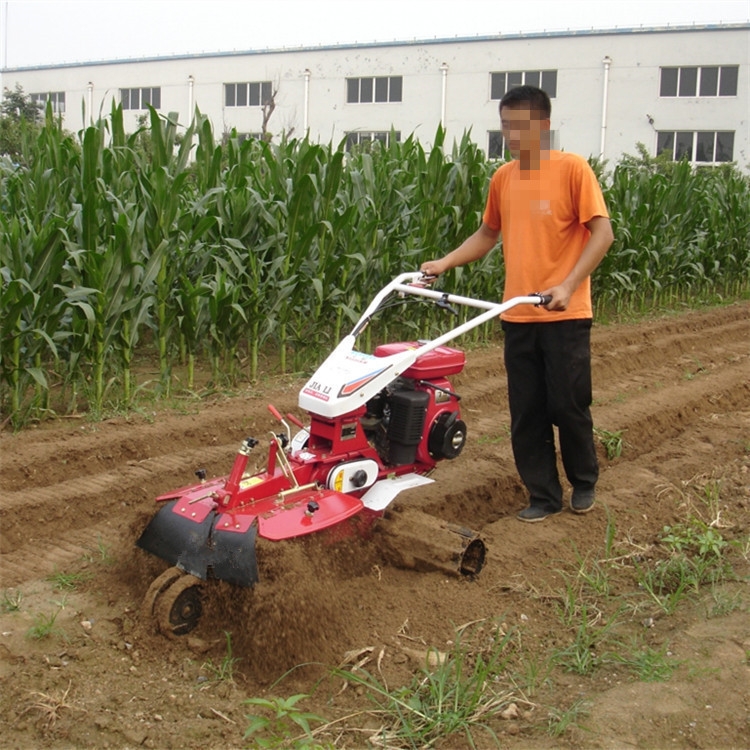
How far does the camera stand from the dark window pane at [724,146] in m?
33.5

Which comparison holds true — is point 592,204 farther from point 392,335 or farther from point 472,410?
point 392,335

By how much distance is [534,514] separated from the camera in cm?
468

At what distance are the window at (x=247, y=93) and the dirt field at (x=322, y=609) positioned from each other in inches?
1413

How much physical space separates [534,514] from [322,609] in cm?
166

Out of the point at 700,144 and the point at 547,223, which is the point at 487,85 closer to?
the point at 700,144

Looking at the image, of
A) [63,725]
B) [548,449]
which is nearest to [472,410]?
[548,449]

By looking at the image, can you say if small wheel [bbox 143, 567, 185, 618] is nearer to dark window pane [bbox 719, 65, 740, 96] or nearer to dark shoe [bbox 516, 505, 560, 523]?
dark shoe [bbox 516, 505, 560, 523]

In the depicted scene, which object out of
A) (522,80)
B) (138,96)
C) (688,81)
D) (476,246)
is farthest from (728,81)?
(476,246)

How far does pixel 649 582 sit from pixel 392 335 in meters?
4.93

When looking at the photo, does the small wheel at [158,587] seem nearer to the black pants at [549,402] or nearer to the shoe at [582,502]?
the black pants at [549,402]

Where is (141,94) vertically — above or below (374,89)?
above

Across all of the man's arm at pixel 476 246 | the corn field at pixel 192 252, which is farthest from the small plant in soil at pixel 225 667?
the corn field at pixel 192 252

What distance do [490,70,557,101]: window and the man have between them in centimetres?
3352

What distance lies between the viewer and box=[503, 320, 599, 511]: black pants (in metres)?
4.39
